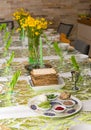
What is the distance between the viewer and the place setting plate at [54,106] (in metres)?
1.37

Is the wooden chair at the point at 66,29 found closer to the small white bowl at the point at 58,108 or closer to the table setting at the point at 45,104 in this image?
the table setting at the point at 45,104

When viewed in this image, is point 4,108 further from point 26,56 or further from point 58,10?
point 58,10

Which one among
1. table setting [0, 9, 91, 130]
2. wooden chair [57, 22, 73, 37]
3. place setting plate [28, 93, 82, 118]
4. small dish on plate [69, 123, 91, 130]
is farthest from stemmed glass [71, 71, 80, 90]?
wooden chair [57, 22, 73, 37]

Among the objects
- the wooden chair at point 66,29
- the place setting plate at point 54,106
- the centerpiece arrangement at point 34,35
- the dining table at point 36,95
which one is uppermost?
the centerpiece arrangement at point 34,35

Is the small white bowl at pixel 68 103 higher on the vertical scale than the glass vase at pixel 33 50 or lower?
lower

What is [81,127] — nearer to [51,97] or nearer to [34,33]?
[51,97]

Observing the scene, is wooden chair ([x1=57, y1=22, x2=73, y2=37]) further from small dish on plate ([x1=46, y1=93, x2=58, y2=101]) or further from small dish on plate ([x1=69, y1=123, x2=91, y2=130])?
small dish on plate ([x1=69, y1=123, x2=91, y2=130])

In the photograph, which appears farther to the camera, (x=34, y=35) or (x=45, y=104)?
(x=34, y=35)

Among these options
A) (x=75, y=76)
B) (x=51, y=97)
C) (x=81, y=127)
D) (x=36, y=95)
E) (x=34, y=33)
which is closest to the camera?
(x=81, y=127)

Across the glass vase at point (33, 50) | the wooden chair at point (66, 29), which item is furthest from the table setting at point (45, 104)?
the wooden chair at point (66, 29)

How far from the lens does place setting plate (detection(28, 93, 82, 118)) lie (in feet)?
4.49

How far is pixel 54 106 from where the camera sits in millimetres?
1445

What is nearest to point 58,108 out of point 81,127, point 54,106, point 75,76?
point 54,106

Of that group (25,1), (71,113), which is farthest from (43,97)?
(25,1)
